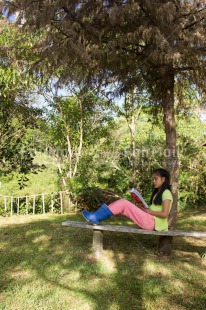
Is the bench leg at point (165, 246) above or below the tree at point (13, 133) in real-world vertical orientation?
below

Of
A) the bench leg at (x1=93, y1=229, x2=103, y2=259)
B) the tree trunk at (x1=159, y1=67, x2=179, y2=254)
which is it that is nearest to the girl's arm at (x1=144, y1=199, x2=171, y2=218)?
the tree trunk at (x1=159, y1=67, x2=179, y2=254)

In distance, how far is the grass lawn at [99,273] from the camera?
10.2 ft

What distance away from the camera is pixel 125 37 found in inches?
168

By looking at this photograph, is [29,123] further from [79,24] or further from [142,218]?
[142,218]

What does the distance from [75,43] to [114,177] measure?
27.6 ft

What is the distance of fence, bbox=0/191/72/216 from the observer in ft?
31.0

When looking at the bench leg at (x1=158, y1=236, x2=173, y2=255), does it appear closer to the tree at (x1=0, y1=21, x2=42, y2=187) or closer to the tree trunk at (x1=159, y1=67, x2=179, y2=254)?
the tree trunk at (x1=159, y1=67, x2=179, y2=254)

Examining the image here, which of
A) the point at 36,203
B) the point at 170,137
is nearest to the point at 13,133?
the point at 170,137

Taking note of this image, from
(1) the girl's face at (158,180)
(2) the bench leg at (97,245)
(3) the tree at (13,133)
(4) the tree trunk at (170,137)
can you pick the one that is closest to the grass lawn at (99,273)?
(2) the bench leg at (97,245)

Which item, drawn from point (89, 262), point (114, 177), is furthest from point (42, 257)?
point (114, 177)

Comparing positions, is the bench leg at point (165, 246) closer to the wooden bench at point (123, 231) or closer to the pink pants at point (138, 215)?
the wooden bench at point (123, 231)

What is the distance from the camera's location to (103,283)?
11.8 feet

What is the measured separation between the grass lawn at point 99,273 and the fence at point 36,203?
→ 12.1 feet

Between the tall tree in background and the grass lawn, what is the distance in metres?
0.85
